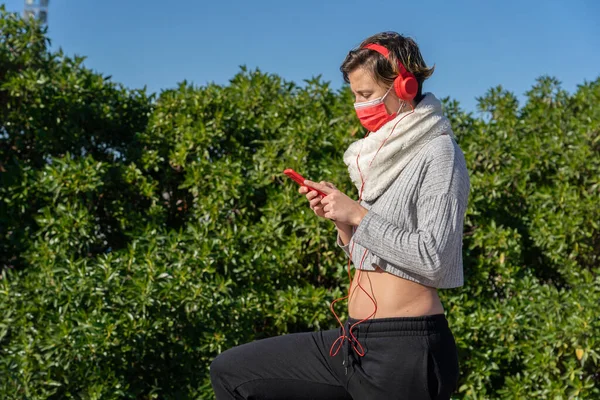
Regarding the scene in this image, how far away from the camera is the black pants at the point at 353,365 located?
230 centimetres

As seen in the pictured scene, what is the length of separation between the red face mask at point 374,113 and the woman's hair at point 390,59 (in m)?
0.07

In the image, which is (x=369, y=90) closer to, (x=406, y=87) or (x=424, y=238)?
(x=406, y=87)

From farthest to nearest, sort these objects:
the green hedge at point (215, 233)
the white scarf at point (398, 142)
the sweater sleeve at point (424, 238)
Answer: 1. the green hedge at point (215, 233)
2. the white scarf at point (398, 142)
3. the sweater sleeve at point (424, 238)

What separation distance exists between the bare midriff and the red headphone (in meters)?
0.59

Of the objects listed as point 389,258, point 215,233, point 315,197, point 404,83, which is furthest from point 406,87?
point 215,233

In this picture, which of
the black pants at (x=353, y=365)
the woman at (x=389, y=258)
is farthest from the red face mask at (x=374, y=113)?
the black pants at (x=353, y=365)

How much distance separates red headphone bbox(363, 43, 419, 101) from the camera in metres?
2.43

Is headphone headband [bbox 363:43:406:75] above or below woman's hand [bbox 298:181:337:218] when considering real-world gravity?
above

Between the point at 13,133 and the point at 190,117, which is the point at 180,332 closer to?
the point at 190,117

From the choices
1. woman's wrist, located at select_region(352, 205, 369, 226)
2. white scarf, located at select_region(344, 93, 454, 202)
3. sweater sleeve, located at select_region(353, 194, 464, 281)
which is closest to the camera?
sweater sleeve, located at select_region(353, 194, 464, 281)

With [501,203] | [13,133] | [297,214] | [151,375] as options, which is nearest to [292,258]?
[297,214]

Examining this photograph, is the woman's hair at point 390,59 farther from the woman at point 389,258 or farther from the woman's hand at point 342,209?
the woman's hand at point 342,209

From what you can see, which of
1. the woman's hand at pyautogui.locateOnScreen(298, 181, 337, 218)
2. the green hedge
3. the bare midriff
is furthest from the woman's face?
the green hedge

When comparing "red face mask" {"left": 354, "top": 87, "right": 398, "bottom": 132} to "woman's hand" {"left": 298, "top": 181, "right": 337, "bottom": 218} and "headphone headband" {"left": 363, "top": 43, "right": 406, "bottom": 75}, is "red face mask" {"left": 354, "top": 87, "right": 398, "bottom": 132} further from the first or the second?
"woman's hand" {"left": 298, "top": 181, "right": 337, "bottom": 218}
